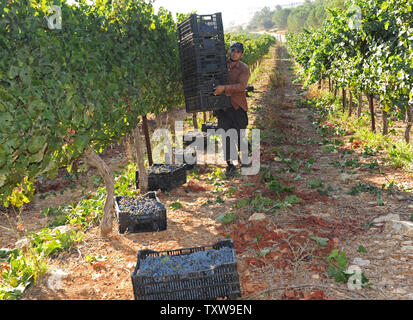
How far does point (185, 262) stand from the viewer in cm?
319

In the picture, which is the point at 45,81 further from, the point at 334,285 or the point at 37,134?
the point at 334,285

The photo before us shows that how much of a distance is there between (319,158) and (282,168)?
1.25 metres

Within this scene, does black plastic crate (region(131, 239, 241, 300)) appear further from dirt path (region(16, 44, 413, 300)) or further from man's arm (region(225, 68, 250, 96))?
man's arm (region(225, 68, 250, 96))

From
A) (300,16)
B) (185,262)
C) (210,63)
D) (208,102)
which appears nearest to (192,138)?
(208,102)

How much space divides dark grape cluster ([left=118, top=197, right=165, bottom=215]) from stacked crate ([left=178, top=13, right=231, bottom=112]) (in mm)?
1787

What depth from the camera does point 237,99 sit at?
6.17 meters

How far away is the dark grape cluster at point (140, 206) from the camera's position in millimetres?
4535

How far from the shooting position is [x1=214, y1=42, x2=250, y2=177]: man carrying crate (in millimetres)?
5854

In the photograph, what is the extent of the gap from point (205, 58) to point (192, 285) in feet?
12.4

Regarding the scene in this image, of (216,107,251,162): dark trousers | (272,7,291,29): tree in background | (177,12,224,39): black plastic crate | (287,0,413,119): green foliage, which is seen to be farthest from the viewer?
(272,7,291,29): tree in background

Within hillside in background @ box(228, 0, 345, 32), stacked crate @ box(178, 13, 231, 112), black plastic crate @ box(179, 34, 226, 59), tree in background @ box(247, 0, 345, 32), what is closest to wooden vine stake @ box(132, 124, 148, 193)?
stacked crate @ box(178, 13, 231, 112)

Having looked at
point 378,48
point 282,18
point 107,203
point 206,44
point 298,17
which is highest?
point 282,18

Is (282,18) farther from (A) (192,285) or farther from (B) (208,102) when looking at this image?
(A) (192,285)

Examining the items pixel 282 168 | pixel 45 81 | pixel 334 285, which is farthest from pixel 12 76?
pixel 282 168
